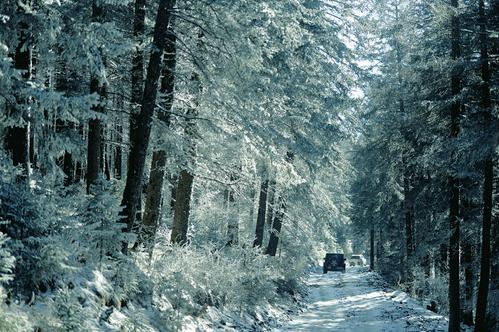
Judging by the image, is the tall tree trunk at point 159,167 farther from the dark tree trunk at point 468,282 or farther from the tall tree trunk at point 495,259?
the dark tree trunk at point 468,282

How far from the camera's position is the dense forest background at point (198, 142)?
7.82m

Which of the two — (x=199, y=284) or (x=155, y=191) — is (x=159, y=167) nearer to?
(x=155, y=191)

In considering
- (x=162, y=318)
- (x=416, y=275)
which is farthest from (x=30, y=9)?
(x=416, y=275)

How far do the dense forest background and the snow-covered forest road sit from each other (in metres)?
1.12

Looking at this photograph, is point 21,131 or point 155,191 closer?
point 21,131

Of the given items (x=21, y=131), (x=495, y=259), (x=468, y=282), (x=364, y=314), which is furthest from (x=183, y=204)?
(x=468, y=282)

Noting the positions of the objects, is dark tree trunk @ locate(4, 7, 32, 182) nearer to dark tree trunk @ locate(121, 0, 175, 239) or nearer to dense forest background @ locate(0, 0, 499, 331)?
dense forest background @ locate(0, 0, 499, 331)

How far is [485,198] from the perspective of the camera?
13.8 m

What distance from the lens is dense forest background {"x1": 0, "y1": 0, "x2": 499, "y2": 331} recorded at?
7.82m

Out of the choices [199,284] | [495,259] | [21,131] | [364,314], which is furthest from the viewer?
[364,314]

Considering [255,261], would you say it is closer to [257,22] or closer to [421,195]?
[421,195]

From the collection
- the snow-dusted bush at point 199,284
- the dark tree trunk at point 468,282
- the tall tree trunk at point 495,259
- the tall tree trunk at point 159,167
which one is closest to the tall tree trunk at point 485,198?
the tall tree trunk at point 495,259

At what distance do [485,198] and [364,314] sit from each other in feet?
22.7

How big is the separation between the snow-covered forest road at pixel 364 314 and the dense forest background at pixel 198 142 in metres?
1.12
